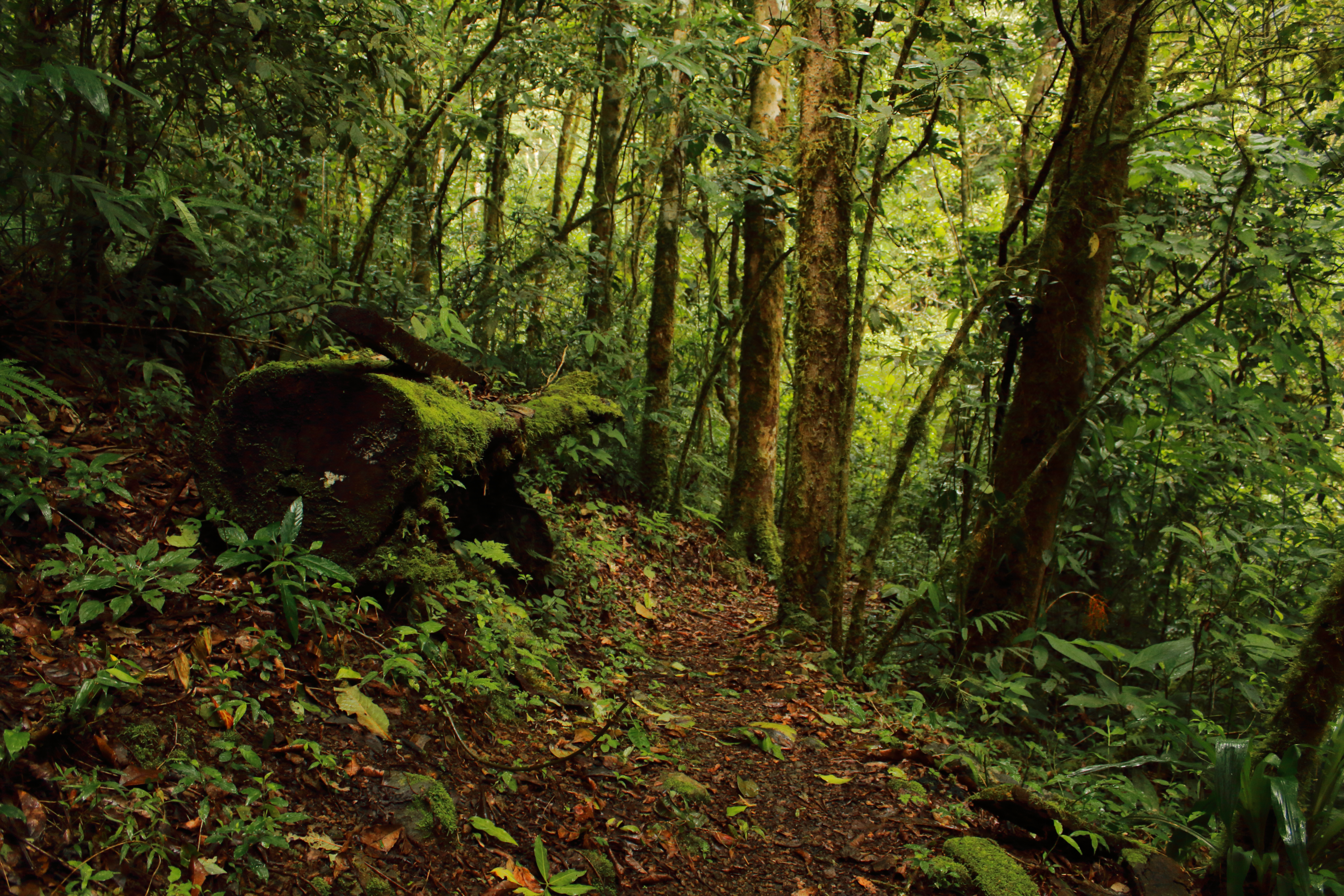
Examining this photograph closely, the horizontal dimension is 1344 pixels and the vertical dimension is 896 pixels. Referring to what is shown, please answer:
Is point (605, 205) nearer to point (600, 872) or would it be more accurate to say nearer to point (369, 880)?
point (600, 872)

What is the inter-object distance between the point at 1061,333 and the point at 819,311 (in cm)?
175

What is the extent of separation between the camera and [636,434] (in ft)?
29.2

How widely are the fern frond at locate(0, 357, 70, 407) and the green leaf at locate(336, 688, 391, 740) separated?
5.82ft

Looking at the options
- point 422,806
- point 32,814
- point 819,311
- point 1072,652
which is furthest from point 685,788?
point 819,311

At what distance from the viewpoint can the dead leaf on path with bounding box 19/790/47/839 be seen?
1.88 m

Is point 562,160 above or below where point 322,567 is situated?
above

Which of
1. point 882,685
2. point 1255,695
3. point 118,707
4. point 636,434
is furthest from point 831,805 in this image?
point 636,434

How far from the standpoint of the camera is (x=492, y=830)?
105 inches

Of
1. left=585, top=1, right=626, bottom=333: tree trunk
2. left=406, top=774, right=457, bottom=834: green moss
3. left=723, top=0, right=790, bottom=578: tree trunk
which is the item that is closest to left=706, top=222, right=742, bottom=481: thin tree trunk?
left=723, top=0, right=790, bottom=578: tree trunk

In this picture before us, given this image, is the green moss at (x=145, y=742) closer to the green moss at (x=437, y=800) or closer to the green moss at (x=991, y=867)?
the green moss at (x=437, y=800)

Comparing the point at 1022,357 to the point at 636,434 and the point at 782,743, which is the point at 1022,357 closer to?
the point at 782,743

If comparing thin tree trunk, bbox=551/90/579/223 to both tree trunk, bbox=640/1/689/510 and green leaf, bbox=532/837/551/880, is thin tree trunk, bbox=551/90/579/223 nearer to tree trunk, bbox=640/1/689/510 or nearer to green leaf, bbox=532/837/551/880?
tree trunk, bbox=640/1/689/510

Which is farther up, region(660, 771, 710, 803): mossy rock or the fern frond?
the fern frond

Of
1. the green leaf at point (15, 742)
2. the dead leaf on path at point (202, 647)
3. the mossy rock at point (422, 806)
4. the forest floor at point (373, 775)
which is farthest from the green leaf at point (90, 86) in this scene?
the mossy rock at point (422, 806)
